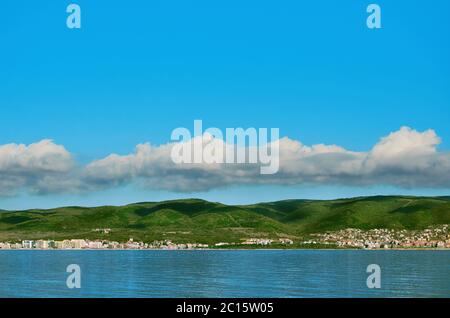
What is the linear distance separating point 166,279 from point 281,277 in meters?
36.7

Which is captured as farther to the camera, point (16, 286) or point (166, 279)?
point (166, 279)

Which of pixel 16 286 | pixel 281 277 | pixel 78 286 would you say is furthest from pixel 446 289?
pixel 16 286

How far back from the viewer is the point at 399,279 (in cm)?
18812

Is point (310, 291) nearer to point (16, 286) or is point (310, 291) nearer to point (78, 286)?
point (78, 286)

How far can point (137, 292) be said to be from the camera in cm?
14738

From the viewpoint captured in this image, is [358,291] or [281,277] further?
[281,277]

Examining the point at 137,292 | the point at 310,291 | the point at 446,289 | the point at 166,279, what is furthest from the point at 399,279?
the point at 137,292
